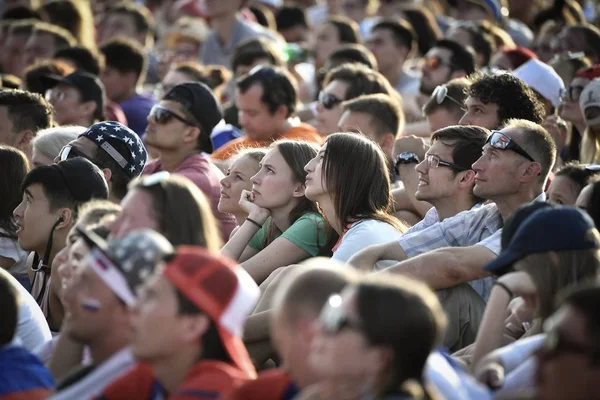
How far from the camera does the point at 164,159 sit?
7559 millimetres

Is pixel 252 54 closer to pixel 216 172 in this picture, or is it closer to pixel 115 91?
pixel 115 91

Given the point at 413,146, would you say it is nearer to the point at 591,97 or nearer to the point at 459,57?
the point at 591,97

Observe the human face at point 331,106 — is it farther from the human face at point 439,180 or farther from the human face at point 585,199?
the human face at point 585,199

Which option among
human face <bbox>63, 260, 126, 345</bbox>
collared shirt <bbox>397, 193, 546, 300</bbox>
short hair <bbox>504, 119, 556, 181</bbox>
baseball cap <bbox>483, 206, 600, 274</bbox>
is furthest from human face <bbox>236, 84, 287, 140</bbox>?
human face <bbox>63, 260, 126, 345</bbox>

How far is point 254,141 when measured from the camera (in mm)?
8234

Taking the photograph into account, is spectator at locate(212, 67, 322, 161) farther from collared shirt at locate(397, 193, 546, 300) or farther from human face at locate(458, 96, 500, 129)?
collared shirt at locate(397, 193, 546, 300)

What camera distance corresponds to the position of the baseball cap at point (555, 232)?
13.4ft

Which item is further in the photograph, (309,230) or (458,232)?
(309,230)

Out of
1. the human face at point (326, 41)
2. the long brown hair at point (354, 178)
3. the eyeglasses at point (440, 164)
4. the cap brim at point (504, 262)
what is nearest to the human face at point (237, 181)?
the long brown hair at point (354, 178)

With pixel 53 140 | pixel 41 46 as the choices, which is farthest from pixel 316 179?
pixel 41 46

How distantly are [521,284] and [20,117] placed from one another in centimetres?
475

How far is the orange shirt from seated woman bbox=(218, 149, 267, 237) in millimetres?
1203

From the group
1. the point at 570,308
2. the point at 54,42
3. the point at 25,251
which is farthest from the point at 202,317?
the point at 54,42

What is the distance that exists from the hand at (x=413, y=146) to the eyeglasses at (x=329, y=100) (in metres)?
1.57
